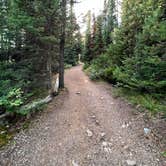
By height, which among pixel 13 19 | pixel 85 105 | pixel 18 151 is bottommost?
pixel 18 151

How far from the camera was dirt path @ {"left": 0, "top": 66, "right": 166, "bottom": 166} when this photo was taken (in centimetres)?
430

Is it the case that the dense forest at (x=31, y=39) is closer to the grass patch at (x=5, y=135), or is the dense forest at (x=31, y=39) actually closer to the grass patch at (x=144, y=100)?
the grass patch at (x=5, y=135)

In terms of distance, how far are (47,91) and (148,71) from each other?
5.64 metres

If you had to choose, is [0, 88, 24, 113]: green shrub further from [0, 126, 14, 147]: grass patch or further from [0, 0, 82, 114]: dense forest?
[0, 0, 82, 114]: dense forest

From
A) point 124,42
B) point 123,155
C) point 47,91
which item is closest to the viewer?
point 123,155

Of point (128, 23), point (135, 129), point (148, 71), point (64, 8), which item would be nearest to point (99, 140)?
point (135, 129)

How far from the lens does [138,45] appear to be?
7855mm

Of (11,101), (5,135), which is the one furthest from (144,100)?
(5,135)

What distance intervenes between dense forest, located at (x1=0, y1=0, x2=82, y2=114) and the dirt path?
7.12 feet

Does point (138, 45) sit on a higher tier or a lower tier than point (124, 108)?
higher

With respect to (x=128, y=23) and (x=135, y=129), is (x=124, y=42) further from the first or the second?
(x=135, y=129)

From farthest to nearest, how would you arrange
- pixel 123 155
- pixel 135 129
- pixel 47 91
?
pixel 47 91, pixel 135 129, pixel 123 155

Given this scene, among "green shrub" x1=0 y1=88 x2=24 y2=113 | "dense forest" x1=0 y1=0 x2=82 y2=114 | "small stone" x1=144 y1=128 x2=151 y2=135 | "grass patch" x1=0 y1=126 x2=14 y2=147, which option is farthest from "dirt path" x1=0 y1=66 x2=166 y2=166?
"dense forest" x1=0 y1=0 x2=82 y2=114

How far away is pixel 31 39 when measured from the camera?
382 inches
